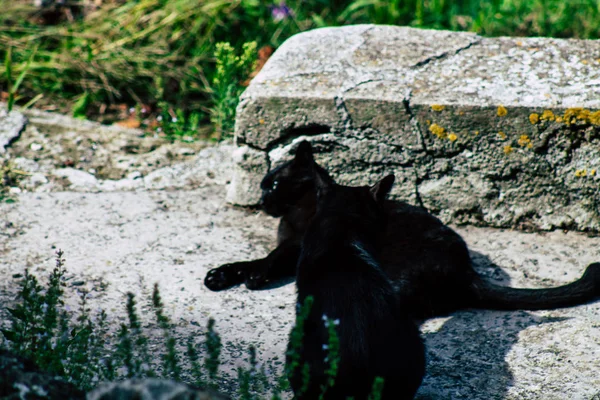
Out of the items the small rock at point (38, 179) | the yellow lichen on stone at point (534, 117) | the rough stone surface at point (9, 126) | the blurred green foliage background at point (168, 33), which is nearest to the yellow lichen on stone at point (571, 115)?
the yellow lichen on stone at point (534, 117)

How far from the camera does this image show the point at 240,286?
3416 mm

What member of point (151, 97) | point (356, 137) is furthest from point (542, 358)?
point (151, 97)

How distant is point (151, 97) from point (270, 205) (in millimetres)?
1968

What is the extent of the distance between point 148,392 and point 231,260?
2026 mm

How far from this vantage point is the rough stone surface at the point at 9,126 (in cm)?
448

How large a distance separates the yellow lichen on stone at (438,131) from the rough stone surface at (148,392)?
7.59 ft

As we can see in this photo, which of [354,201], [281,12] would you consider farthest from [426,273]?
[281,12]

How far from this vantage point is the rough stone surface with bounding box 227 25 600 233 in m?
3.54

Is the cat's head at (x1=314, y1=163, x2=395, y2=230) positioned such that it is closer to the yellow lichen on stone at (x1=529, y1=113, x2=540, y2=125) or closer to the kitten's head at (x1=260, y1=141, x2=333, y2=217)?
the kitten's head at (x1=260, y1=141, x2=333, y2=217)

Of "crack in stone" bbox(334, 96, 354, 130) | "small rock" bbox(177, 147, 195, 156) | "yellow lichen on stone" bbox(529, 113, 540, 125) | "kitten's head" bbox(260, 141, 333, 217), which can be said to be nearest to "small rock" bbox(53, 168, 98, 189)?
"small rock" bbox(177, 147, 195, 156)

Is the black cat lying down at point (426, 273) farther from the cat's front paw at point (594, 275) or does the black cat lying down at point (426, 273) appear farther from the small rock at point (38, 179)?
the small rock at point (38, 179)

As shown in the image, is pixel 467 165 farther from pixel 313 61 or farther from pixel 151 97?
pixel 151 97

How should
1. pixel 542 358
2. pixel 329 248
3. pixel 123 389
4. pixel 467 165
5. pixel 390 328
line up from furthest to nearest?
pixel 467 165 → pixel 542 358 → pixel 329 248 → pixel 390 328 → pixel 123 389

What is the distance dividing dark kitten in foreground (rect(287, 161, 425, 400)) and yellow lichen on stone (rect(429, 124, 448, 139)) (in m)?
1.13
